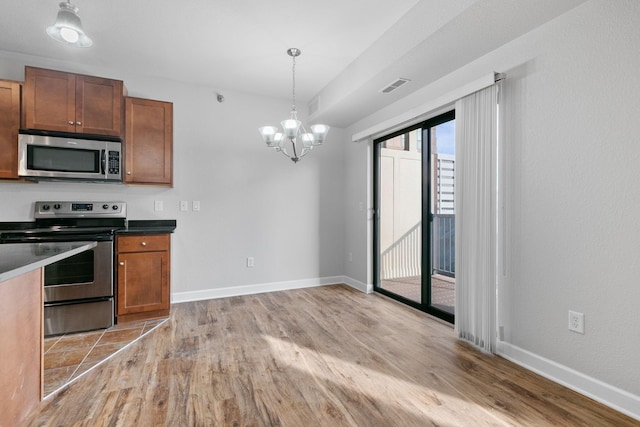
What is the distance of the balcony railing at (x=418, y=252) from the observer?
320 centimetres

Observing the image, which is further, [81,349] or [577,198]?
[81,349]

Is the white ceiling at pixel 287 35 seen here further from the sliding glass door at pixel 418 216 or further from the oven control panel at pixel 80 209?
the oven control panel at pixel 80 209

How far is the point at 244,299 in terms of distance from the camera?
12.7ft

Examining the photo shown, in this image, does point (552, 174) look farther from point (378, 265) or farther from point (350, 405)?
point (378, 265)

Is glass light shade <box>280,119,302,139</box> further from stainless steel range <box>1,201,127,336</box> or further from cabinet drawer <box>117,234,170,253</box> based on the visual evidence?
stainless steel range <box>1,201,127,336</box>

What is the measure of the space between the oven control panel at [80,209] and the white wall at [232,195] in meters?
0.09

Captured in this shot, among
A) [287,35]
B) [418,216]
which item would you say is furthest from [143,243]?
[418,216]

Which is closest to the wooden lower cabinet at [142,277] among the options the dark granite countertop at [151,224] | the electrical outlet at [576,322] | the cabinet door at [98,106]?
the dark granite countertop at [151,224]

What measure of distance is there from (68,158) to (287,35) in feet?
8.08

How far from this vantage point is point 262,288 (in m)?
4.21

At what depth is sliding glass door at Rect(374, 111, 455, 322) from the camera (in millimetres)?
3230

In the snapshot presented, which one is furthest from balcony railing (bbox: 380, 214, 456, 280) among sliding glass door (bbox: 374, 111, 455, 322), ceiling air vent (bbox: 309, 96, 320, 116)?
ceiling air vent (bbox: 309, 96, 320, 116)

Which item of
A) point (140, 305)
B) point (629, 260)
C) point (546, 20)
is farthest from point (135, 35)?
point (629, 260)

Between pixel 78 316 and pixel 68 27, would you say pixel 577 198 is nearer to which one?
pixel 68 27
